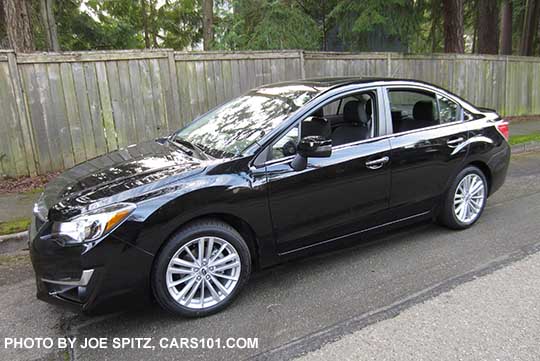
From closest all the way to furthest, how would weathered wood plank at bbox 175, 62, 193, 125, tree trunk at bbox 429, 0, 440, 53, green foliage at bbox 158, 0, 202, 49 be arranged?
1. weathered wood plank at bbox 175, 62, 193, 125
2. tree trunk at bbox 429, 0, 440, 53
3. green foliage at bbox 158, 0, 202, 49

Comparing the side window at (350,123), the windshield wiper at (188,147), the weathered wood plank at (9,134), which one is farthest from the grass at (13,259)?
the side window at (350,123)

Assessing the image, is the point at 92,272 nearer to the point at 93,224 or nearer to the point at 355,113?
the point at 93,224

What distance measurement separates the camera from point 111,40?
1703cm

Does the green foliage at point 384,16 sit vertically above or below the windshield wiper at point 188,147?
above

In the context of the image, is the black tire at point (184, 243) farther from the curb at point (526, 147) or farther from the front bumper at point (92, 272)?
the curb at point (526, 147)

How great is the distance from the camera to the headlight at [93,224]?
2.55 m

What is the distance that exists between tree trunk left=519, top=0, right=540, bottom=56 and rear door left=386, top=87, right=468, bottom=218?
644 inches

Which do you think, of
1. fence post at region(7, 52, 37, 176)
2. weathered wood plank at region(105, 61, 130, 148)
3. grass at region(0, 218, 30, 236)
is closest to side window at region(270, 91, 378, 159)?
grass at region(0, 218, 30, 236)

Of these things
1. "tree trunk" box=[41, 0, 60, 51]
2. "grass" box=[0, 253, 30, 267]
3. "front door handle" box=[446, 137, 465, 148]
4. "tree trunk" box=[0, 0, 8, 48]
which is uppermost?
"tree trunk" box=[41, 0, 60, 51]

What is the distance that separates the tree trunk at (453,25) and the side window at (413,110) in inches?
321

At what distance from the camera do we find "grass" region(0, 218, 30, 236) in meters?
4.46

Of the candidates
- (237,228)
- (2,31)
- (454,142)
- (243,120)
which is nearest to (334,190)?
(237,228)

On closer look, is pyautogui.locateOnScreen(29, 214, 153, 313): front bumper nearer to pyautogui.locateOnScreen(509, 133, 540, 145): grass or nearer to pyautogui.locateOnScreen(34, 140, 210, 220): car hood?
pyautogui.locateOnScreen(34, 140, 210, 220): car hood

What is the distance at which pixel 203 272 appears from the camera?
2916 mm
